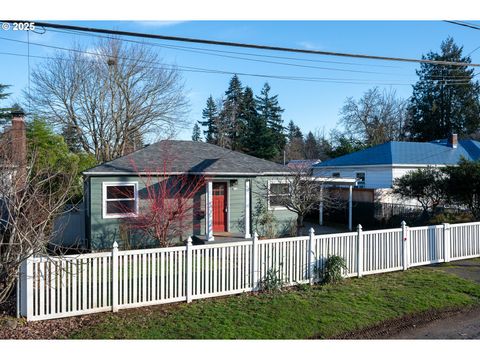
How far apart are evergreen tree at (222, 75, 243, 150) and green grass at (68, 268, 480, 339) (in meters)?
41.8

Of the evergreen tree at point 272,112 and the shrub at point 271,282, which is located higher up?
the evergreen tree at point 272,112

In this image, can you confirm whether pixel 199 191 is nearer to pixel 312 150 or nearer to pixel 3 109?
pixel 3 109

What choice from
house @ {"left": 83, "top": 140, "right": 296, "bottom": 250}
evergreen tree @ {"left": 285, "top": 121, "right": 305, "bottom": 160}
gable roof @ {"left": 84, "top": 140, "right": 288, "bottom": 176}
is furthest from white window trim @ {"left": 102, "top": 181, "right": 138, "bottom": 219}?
evergreen tree @ {"left": 285, "top": 121, "right": 305, "bottom": 160}

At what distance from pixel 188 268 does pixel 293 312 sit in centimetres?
217

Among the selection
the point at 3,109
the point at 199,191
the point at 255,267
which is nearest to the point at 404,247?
the point at 255,267

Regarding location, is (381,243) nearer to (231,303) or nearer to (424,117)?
(231,303)

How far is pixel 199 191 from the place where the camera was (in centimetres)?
1561

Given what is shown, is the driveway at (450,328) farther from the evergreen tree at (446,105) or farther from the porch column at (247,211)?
the evergreen tree at (446,105)

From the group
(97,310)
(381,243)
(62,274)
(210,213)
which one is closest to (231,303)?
(97,310)

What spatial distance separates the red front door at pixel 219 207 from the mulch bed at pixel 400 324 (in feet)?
31.8

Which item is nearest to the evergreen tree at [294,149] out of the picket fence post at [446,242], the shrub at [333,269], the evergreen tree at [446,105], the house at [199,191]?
the evergreen tree at [446,105]

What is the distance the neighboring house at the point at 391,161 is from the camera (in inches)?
962

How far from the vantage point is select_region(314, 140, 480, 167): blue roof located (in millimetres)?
25344

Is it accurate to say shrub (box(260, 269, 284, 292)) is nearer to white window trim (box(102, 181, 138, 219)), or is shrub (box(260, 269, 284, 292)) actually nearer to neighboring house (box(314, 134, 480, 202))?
white window trim (box(102, 181, 138, 219))
